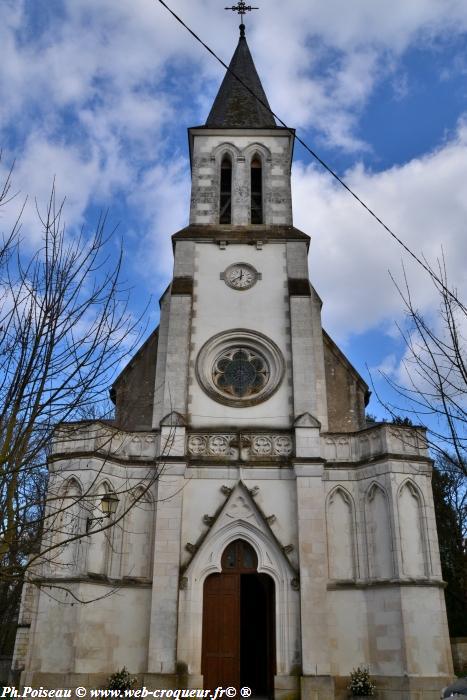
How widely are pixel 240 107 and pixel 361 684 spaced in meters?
20.4

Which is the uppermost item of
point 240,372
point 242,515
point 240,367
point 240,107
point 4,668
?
point 240,107

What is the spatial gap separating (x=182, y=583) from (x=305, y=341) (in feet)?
25.2

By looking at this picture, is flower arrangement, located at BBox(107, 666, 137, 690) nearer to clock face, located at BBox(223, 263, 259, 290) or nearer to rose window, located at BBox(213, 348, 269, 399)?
rose window, located at BBox(213, 348, 269, 399)

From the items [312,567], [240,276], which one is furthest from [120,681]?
[240,276]

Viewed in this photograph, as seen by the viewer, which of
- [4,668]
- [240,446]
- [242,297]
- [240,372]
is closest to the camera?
[240,446]

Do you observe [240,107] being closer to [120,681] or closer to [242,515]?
[242,515]

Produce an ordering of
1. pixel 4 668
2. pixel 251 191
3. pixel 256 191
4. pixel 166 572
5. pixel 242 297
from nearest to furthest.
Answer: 1. pixel 166 572
2. pixel 242 297
3. pixel 251 191
4. pixel 256 191
5. pixel 4 668

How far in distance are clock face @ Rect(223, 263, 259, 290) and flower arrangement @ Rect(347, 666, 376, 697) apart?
11.4m

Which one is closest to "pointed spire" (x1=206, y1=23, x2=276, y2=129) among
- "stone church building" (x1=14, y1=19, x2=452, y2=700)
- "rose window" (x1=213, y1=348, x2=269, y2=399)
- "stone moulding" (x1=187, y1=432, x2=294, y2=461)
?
"stone church building" (x1=14, y1=19, x2=452, y2=700)

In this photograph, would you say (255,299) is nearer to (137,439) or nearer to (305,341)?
(305,341)

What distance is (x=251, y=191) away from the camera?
76.9 feet

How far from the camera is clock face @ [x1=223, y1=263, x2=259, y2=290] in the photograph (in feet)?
68.4

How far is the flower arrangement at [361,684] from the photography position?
1517 cm

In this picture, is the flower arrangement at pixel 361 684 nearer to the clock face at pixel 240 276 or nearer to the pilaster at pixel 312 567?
the pilaster at pixel 312 567
